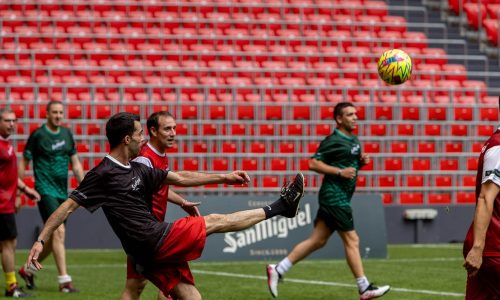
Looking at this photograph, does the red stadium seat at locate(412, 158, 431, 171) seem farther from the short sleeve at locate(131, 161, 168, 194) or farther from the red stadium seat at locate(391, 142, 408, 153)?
the short sleeve at locate(131, 161, 168, 194)

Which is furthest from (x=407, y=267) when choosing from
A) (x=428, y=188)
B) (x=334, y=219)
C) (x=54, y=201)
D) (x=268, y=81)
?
(x=268, y=81)

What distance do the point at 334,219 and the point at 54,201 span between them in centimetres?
352

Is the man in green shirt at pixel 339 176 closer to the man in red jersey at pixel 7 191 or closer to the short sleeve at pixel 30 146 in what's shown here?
the man in red jersey at pixel 7 191

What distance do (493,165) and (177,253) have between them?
90.6 inches

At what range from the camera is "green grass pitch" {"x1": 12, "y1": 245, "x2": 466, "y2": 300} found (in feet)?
37.8

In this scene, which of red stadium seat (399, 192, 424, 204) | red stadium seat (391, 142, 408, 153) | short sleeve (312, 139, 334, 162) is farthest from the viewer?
red stadium seat (391, 142, 408, 153)

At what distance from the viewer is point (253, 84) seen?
76.8ft

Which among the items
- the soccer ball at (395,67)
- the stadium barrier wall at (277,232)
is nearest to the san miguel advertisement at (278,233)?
the stadium barrier wall at (277,232)

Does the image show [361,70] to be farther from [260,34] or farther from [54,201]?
[54,201]

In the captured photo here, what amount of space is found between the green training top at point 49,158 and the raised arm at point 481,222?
7413 mm

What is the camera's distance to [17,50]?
23.1m

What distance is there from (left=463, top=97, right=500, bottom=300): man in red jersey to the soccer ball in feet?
14.1

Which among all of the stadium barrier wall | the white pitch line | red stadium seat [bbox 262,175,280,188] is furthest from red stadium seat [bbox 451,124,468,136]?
the white pitch line

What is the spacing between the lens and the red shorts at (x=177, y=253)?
7059 millimetres
